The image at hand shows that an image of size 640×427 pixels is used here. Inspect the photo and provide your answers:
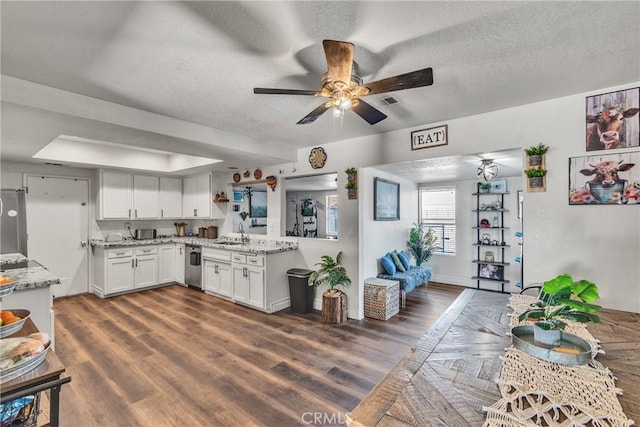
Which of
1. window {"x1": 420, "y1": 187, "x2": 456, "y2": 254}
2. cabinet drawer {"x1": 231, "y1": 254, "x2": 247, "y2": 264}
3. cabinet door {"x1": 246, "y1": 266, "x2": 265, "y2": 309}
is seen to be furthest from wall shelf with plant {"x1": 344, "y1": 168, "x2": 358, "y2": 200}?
window {"x1": 420, "y1": 187, "x2": 456, "y2": 254}

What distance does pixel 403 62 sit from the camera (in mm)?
1916

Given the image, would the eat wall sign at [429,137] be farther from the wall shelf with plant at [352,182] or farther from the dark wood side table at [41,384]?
the dark wood side table at [41,384]

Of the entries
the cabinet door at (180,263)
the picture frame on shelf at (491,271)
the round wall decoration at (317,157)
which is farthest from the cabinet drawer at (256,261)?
the picture frame on shelf at (491,271)

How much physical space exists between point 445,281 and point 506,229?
1551 mm

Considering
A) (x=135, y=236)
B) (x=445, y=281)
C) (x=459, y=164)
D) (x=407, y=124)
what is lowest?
(x=445, y=281)

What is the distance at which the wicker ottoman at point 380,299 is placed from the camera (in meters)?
3.82

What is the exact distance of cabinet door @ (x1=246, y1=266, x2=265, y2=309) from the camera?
4.11 meters

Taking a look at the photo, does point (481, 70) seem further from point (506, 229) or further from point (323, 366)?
point (506, 229)

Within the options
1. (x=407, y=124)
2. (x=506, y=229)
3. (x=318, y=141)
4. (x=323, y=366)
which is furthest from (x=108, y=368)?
(x=506, y=229)

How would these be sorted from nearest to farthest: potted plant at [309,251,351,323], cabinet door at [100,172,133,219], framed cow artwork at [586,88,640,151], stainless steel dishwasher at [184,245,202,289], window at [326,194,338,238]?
framed cow artwork at [586,88,640,151] < potted plant at [309,251,351,323] < cabinet door at [100,172,133,219] < stainless steel dishwasher at [184,245,202,289] < window at [326,194,338,238]

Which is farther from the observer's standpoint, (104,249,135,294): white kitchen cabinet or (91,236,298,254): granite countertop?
(104,249,135,294): white kitchen cabinet

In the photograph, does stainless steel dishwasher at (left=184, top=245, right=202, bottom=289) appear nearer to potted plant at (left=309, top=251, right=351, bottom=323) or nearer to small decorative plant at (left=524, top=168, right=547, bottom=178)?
potted plant at (left=309, top=251, right=351, bottom=323)

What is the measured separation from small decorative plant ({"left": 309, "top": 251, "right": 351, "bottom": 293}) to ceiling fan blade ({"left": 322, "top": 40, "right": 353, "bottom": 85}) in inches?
105

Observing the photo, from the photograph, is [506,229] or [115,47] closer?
[115,47]
